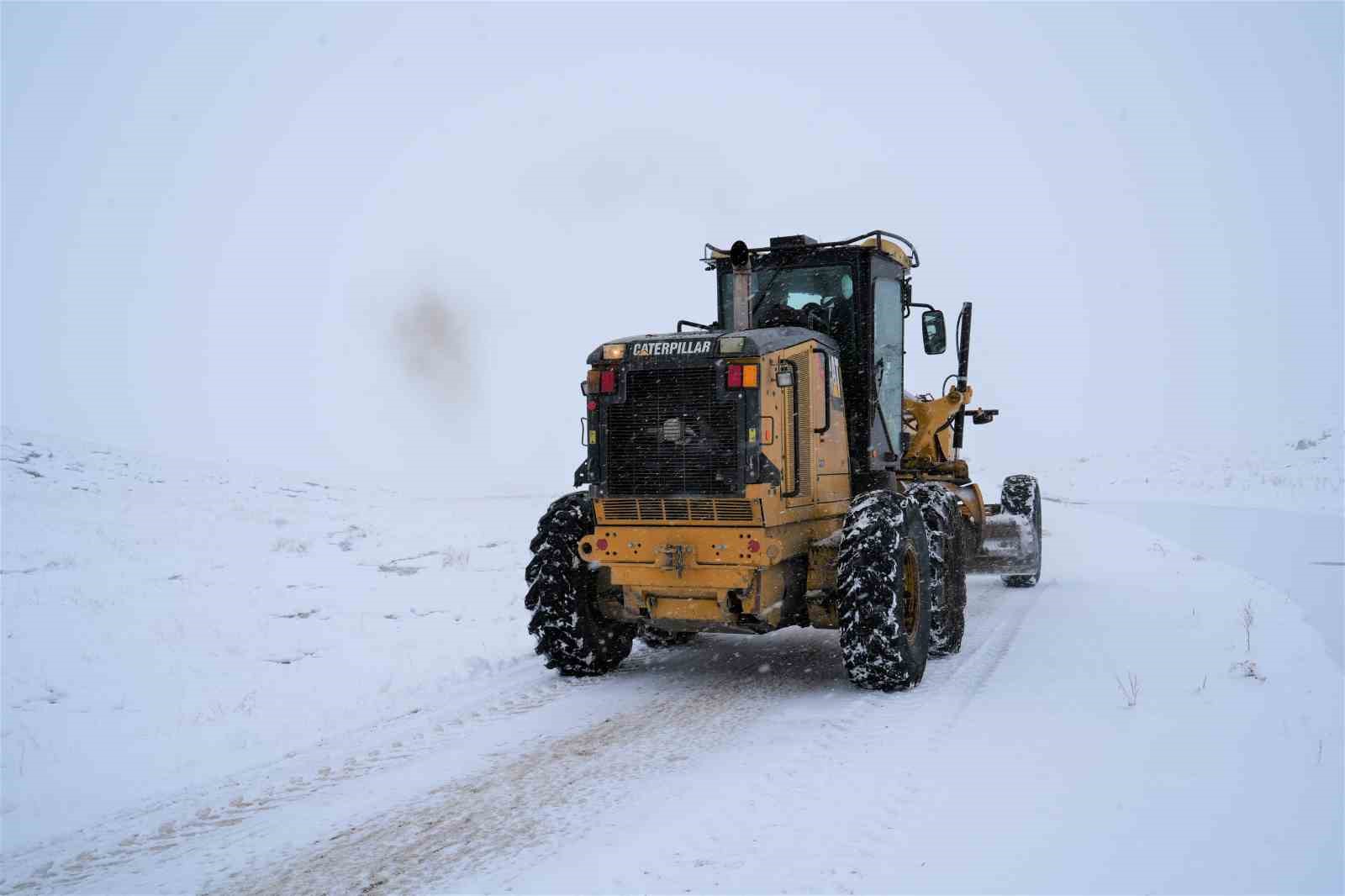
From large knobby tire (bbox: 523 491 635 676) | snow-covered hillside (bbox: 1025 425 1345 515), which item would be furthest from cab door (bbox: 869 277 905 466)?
snow-covered hillside (bbox: 1025 425 1345 515)

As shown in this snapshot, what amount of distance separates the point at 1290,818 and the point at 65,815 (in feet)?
19.6

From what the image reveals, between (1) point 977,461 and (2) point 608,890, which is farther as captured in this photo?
(1) point 977,461

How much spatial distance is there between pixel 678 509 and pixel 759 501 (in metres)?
0.65

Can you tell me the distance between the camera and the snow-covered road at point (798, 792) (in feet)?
13.8

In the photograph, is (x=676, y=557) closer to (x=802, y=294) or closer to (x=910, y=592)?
(x=910, y=592)

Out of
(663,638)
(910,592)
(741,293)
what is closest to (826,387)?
(741,293)

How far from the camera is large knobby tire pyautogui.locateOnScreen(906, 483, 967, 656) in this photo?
8242 millimetres

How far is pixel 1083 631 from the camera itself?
360 inches

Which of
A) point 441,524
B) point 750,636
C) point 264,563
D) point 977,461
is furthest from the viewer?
point 977,461

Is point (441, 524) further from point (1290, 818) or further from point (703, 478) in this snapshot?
point (1290, 818)

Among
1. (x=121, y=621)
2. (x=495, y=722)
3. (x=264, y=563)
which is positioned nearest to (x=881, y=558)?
(x=495, y=722)

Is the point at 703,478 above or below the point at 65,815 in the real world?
above

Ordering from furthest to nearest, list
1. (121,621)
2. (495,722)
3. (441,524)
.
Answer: (441,524) < (121,621) < (495,722)

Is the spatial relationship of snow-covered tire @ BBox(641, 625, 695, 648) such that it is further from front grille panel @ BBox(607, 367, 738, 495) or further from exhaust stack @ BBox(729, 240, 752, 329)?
exhaust stack @ BBox(729, 240, 752, 329)
